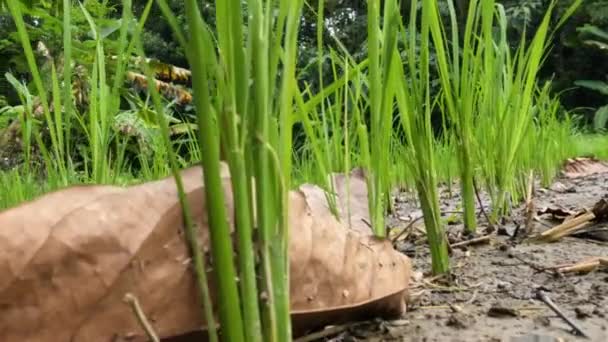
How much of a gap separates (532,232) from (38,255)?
61 cm

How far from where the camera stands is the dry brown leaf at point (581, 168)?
213cm

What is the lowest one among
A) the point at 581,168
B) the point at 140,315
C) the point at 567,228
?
the point at 581,168

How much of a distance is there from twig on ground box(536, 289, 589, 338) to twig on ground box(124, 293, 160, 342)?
272 millimetres

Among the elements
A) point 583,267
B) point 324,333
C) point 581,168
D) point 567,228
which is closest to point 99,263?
point 324,333

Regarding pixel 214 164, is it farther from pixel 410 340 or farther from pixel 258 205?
pixel 410 340

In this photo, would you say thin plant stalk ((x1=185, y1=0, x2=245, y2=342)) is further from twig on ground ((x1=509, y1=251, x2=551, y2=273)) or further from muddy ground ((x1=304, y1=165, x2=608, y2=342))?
twig on ground ((x1=509, y1=251, x2=551, y2=273))

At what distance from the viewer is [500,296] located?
52 cm

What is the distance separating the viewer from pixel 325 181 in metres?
0.60

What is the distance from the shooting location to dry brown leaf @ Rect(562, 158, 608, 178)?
7.00 feet

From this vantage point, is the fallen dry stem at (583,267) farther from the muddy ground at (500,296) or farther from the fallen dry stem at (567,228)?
the fallen dry stem at (567,228)

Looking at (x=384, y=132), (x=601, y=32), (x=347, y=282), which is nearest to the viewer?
(x=347, y=282)

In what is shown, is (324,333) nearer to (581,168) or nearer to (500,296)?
(500,296)

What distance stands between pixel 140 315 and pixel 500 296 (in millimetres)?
320

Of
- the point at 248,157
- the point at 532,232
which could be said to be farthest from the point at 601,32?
the point at 248,157
